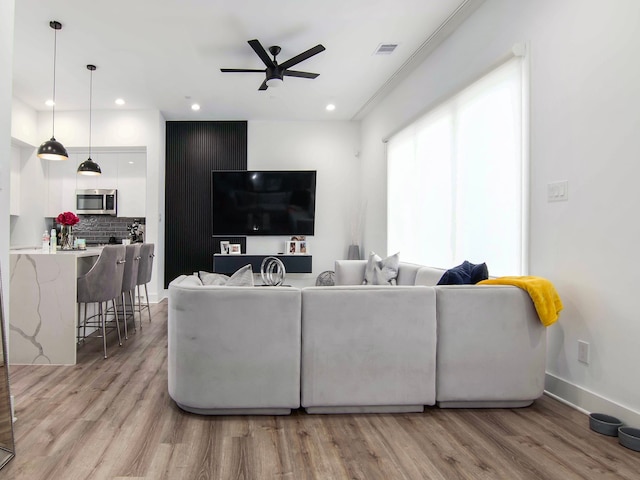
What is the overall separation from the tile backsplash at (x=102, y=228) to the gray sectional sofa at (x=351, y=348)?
4.83 metres

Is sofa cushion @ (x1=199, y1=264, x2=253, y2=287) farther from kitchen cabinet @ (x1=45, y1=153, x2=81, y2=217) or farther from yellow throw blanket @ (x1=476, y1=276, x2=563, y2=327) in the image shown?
kitchen cabinet @ (x1=45, y1=153, x2=81, y2=217)

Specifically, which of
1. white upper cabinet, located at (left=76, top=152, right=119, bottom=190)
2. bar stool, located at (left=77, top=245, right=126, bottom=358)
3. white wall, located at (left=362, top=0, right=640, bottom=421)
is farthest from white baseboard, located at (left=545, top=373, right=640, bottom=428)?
white upper cabinet, located at (left=76, top=152, right=119, bottom=190)

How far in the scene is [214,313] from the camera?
2.13m

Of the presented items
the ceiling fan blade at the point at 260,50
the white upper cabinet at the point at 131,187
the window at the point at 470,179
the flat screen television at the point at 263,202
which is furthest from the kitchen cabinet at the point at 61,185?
the window at the point at 470,179

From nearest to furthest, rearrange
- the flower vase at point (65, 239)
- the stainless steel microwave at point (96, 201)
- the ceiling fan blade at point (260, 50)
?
1. the ceiling fan blade at point (260, 50)
2. the flower vase at point (65, 239)
3. the stainless steel microwave at point (96, 201)

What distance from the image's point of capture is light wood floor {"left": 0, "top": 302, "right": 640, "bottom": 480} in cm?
166

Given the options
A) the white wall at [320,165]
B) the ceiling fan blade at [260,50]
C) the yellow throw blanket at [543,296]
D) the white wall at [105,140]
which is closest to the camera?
the yellow throw blanket at [543,296]

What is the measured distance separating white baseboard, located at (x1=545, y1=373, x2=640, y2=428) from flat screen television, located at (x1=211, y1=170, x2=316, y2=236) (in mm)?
4535

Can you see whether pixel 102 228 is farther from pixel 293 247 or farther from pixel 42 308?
pixel 42 308

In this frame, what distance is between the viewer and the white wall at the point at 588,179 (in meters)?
2.02

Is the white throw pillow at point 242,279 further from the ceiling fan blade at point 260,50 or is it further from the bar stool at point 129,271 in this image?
the ceiling fan blade at point 260,50

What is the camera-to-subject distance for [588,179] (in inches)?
88.8

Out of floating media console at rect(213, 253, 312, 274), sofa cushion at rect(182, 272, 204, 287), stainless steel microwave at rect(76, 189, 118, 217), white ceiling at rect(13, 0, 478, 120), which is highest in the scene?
white ceiling at rect(13, 0, 478, 120)

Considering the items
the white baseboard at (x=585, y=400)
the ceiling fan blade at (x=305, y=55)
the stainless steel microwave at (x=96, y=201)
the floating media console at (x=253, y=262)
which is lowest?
the white baseboard at (x=585, y=400)
